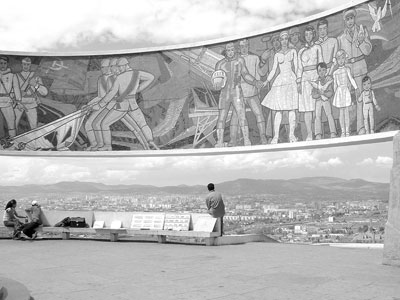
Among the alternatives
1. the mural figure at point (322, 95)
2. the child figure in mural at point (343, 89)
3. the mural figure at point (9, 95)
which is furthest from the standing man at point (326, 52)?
the mural figure at point (9, 95)

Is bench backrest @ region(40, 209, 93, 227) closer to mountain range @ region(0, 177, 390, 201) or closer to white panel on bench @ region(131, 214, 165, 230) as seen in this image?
white panel on bench @ region(131, 214, 165, 230)

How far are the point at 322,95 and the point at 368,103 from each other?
134 cm

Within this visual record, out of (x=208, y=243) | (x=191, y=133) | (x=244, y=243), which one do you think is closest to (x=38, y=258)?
(x=208, y=243)

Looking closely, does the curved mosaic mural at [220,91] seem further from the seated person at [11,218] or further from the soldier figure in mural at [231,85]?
the seated person at [11,218]

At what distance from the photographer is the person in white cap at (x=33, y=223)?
1048cm

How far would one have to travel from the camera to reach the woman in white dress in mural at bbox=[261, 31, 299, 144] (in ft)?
41.7

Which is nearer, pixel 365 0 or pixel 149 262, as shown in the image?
pixel 149 262

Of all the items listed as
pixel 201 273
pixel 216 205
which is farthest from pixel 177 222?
pixel 201 273

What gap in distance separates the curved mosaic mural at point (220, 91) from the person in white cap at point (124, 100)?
4cm

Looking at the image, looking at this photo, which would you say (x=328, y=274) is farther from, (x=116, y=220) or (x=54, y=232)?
(x=54, y=232)

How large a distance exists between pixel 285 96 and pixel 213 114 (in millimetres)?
2374

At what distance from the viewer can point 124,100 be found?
15.5 m

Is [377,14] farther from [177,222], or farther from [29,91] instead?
[29,91]

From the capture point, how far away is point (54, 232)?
35.0ft
